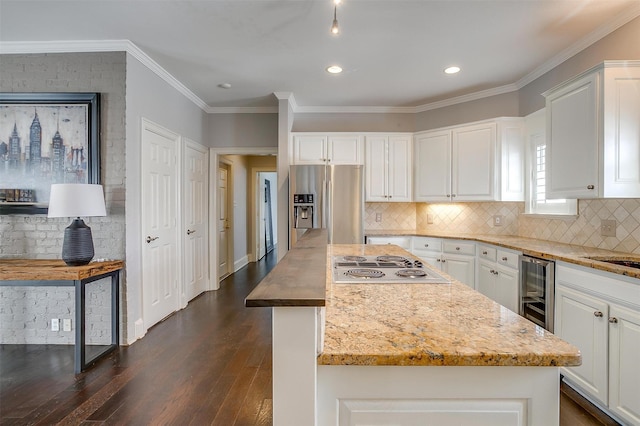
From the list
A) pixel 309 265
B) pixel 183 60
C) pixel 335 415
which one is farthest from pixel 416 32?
pixel 335 415

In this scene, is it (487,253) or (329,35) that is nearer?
(329,35)

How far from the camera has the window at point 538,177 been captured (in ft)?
11.3

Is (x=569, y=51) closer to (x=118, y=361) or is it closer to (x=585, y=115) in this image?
(x=585, y=115)

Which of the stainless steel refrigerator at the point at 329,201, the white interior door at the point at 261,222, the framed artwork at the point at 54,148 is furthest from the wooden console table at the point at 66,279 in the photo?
the white interior door at the point at 261,222

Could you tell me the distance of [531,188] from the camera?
363cm

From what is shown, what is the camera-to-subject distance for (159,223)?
135 inches

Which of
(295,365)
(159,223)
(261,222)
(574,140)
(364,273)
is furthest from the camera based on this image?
Answer: (261,222)

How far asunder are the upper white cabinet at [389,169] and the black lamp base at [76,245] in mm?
3182

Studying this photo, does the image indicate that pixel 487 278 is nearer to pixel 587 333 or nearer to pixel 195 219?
pixel 587 333

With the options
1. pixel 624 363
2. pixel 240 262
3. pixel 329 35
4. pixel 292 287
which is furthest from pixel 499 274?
pixel 240 262

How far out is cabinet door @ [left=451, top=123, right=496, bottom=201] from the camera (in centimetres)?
376

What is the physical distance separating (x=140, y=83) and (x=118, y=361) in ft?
8.10

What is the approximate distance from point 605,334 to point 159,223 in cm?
376

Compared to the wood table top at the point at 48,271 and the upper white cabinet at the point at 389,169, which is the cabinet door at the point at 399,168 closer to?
the upper white cabinet at the point at 389,169
